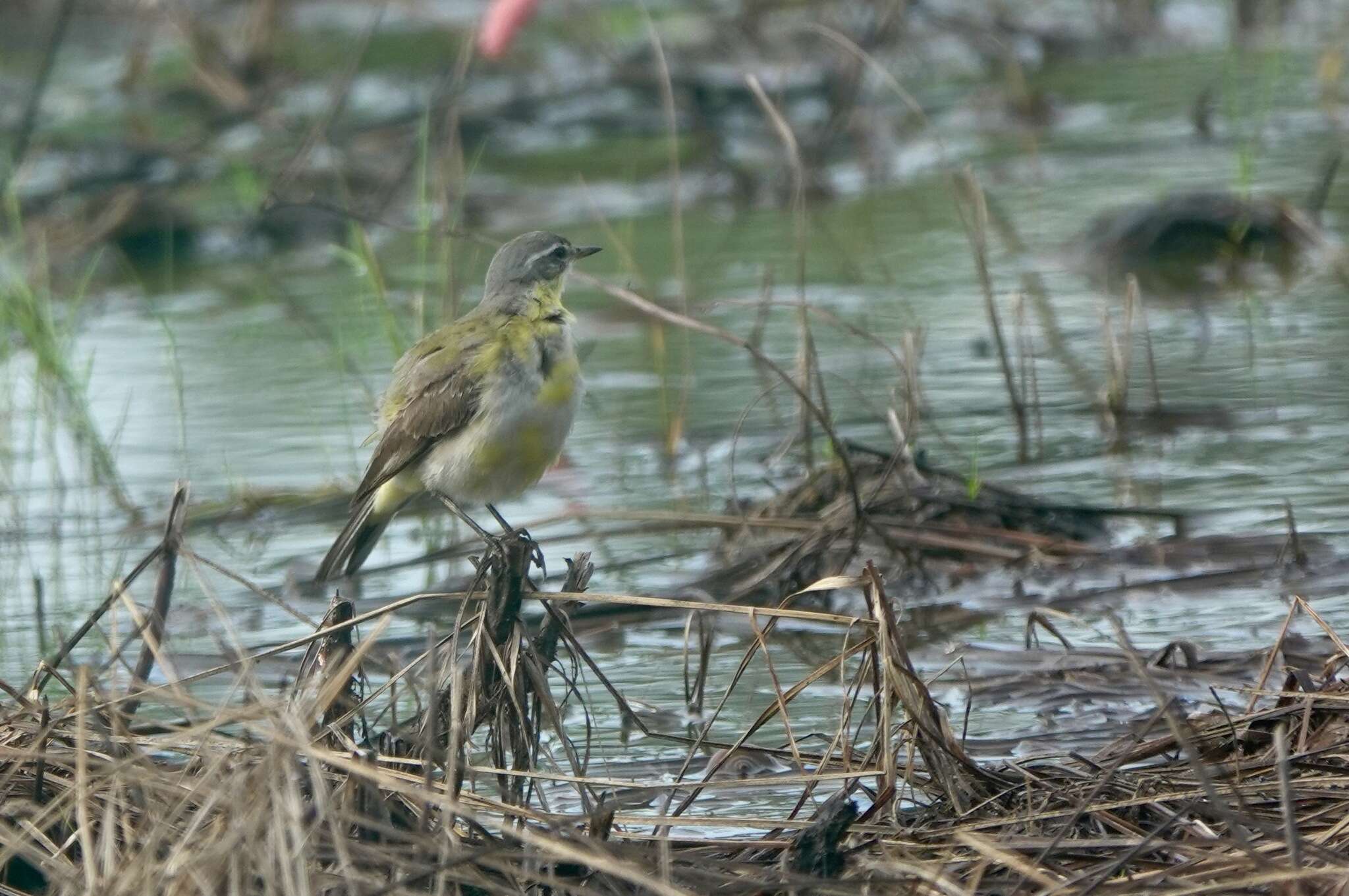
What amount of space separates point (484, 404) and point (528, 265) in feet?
1.93

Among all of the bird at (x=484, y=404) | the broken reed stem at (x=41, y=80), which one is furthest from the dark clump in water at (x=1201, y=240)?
the broken reed stem at (x=41, y=80)

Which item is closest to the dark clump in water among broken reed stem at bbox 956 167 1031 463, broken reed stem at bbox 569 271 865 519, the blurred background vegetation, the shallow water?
the blurred background vegetation

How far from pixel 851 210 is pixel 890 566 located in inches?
218

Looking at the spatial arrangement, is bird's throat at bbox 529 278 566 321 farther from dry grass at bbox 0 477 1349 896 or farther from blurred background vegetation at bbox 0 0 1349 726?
dry grass at bbox 0 477 1349 896

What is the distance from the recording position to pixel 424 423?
5477 millimetres

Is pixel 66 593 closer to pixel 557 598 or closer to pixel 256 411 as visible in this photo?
pixel 256 411

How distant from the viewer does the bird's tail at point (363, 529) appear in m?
5.70

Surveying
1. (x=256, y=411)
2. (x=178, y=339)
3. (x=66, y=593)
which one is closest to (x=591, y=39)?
(x=178, y=339)

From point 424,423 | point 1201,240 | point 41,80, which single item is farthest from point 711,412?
point 41,80

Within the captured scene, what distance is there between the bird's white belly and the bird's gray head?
0.45 meters

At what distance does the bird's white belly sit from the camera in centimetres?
529

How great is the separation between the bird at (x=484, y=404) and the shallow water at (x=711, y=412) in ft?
1.85

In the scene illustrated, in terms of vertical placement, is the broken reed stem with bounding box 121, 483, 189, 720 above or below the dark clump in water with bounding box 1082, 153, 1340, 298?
below

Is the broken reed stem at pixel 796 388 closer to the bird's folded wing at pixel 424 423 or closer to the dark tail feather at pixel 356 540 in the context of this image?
the bird's folded wing at pixel 424 423
